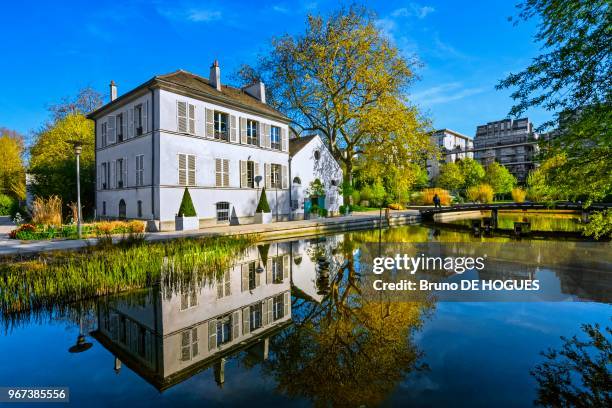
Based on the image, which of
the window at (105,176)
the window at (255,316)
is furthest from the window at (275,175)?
the window at (255,316)

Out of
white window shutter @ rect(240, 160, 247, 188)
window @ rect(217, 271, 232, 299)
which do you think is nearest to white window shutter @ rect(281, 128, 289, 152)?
white window shutter @ rect(240, 160, 247, 188)

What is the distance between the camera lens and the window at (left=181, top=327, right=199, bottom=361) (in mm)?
4789

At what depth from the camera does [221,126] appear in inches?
820

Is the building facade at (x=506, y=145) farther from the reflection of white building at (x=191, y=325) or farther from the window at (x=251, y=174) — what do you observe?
the reflection of white building at (x=191, y=325)

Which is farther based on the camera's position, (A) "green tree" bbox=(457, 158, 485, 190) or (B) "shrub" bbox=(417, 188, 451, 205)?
(A) "green tree" bbox=(457, 158, 485, 190)

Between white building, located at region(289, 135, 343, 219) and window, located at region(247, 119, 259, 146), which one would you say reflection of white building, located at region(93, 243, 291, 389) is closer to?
window, located at region(247, 119, 259, 146)

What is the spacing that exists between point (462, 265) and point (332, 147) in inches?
828

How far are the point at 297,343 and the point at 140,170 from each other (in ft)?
56.3

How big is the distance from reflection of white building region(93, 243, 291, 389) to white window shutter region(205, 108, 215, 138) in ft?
43.4

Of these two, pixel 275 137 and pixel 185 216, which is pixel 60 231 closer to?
pixel 185 216

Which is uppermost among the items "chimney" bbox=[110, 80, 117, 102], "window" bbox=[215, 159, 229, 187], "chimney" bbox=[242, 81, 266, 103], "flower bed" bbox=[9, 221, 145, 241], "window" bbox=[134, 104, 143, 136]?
→ "chimney" bbox=[242, 81, 266, 103]

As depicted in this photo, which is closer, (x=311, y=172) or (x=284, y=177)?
(x=284, y=177)

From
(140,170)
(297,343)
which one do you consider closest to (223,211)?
(140,170)

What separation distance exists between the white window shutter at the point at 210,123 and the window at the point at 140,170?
157 inches
